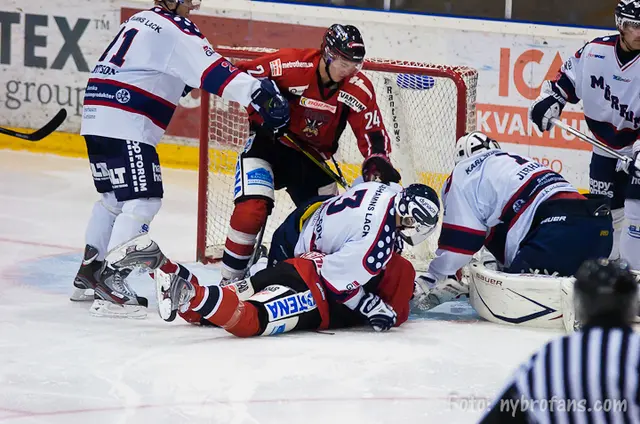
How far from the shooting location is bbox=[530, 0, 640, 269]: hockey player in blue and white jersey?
461 cm

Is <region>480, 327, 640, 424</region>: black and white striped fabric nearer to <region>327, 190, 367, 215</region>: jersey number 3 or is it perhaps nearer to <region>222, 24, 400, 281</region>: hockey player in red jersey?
<region>327, 190, 367, 215</region>: jersey number 3

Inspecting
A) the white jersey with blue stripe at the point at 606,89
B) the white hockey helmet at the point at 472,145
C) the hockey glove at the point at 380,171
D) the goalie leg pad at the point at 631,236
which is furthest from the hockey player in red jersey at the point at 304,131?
the goalie leg pad at the point at 631,236

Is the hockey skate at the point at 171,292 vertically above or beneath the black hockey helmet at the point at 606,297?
beneath

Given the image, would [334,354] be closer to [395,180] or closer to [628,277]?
[395,180]

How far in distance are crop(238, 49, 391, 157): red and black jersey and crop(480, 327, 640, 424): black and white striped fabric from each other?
2.79 meters

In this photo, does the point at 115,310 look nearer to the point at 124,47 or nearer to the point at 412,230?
the point at 124,47

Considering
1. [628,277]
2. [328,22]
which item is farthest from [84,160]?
[628,277]

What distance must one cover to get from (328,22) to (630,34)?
239 cm

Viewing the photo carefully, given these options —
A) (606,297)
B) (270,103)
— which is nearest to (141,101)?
(270,103)

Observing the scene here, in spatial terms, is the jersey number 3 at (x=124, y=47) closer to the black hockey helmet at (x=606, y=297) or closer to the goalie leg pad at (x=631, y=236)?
the goalie leg pad at (x=631, y=236)

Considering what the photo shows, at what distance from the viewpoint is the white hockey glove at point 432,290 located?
427cm

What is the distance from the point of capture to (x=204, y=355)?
3.59m

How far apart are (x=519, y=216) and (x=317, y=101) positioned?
89 centimetres

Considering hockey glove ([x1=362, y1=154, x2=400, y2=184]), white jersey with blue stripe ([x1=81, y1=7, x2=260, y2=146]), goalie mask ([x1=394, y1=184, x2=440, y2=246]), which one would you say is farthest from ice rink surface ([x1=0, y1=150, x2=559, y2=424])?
white jersey with blue stripe ([x1=81, y1=7, x2=260, y2=146])
